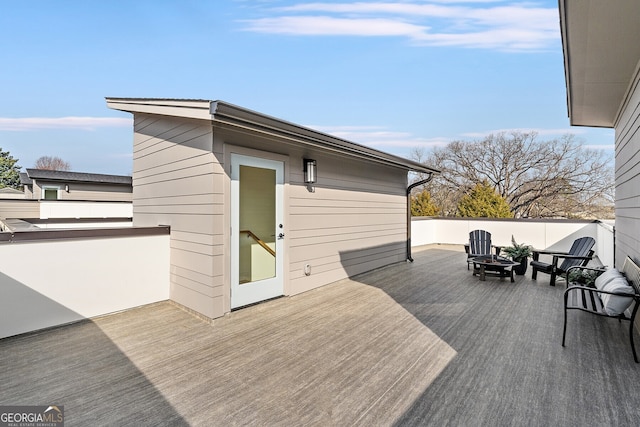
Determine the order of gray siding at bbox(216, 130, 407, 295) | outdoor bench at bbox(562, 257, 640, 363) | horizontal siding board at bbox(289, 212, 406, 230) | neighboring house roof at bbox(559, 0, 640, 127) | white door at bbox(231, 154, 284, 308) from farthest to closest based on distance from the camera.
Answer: horizontal siding board at bbox(289, 212, 406, 230)
gray siding at bbox(216, 130, 407, 295)
white door at bbox(231, 154, 284, 308)
outdoor bench at bbox(562, 257, 640, 363)
neighboring house roof at bbox(559, 0, 640, 127)

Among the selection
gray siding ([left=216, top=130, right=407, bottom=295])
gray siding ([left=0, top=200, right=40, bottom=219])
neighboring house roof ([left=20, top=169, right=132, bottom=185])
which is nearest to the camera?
gray siding ([left=216, top=130, right=407, bottom=295])

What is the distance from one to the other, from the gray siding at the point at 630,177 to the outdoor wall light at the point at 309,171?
396 cm

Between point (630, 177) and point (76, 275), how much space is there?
6927 millimetres

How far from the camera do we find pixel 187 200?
13.3ft

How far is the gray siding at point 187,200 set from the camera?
3.66 metres

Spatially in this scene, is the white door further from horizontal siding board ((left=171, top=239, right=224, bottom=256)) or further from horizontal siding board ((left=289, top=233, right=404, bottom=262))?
horizontal siding board ((left=289, top=233, right=404, bottom=262))

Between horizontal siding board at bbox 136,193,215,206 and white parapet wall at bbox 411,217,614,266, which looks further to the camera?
white parapet wall at bbox 411,217,614,266

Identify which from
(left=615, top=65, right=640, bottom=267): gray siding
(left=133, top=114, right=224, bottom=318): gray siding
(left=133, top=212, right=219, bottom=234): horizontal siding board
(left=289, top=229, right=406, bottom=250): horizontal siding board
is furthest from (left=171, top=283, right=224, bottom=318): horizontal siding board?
(left=615, top=65, right=640, bottom=267): gray siding

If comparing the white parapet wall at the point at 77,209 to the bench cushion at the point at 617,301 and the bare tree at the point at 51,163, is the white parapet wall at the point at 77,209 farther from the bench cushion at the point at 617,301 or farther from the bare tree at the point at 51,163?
the bare tree at the point at 51,163

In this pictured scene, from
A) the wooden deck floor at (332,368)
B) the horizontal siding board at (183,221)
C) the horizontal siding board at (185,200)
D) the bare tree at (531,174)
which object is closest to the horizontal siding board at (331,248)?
the wooden deck floor at (332,368)

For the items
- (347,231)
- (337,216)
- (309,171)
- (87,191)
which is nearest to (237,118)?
(309,171)

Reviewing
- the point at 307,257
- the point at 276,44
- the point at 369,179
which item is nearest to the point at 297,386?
the point at 307,257

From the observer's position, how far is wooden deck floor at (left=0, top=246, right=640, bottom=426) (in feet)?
6.49

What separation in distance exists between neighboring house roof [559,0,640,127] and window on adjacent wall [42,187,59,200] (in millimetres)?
16084
